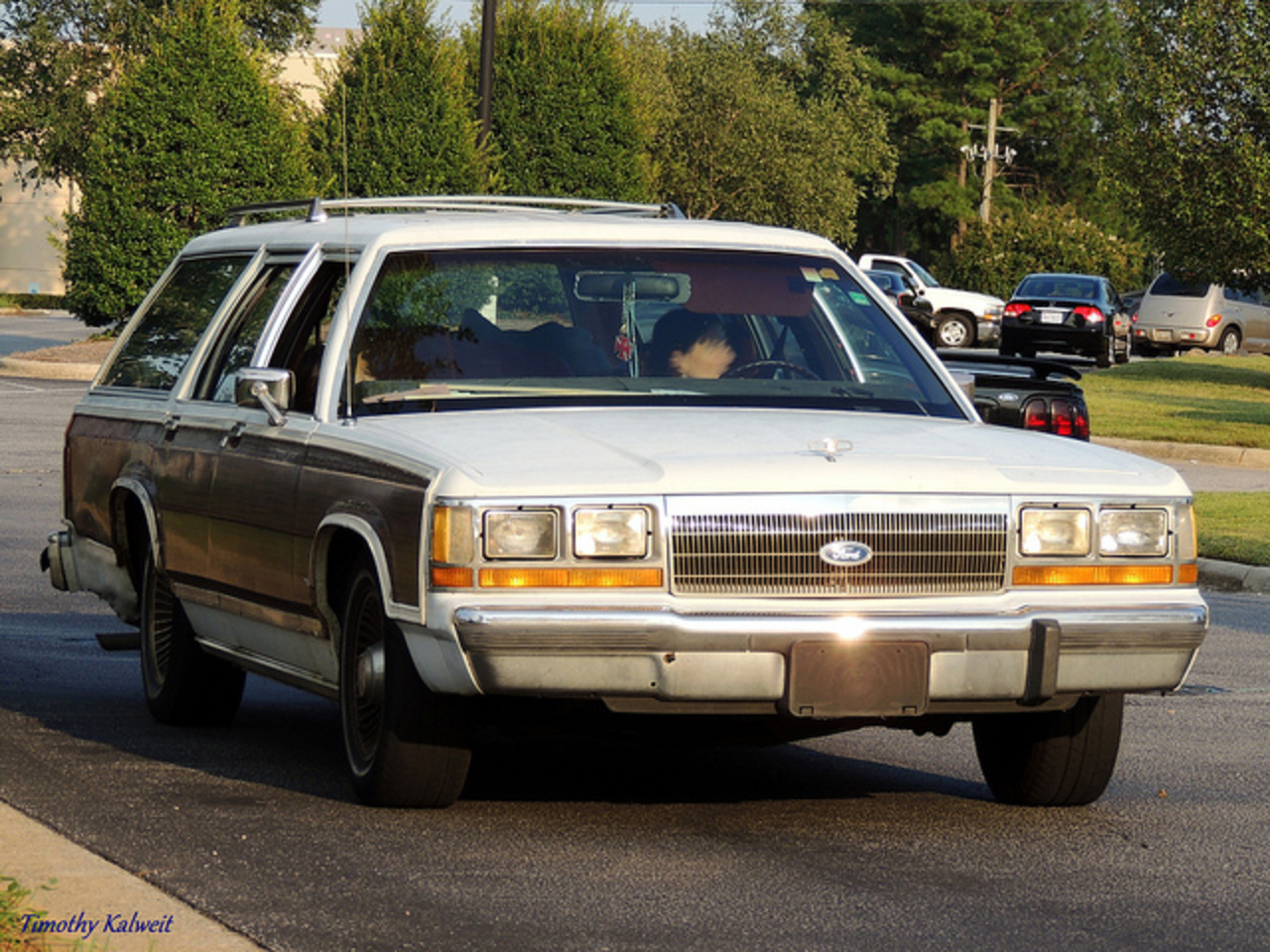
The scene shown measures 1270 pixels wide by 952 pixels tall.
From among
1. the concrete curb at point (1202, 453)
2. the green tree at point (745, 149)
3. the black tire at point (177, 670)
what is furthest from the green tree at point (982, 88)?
the black tire at point (177, 670)

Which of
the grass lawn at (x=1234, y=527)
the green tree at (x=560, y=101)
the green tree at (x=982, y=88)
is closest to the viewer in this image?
the grass lawn at (x=1234, y=527)

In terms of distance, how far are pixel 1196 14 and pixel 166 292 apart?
28.0 meters

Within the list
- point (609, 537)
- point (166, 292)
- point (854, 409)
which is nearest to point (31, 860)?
point (609, 537)

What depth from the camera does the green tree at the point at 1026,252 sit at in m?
62.9

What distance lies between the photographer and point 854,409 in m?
6.68

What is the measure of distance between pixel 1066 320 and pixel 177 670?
33384 mm

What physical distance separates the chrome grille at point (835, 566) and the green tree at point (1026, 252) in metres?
57.6

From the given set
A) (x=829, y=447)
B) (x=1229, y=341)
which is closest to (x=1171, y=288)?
(x=1229, y=341)

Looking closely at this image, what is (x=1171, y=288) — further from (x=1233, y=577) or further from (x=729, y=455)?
(x=729, y=455)

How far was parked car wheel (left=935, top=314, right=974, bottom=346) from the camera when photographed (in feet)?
156

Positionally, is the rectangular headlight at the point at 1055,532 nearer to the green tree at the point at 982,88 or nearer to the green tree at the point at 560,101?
the green tree at the point at 560,101

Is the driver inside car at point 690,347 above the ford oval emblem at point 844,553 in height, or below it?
above

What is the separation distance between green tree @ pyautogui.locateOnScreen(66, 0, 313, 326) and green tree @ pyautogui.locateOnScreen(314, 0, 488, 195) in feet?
4.11

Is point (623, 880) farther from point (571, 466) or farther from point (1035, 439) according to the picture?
point (1035, 439)
